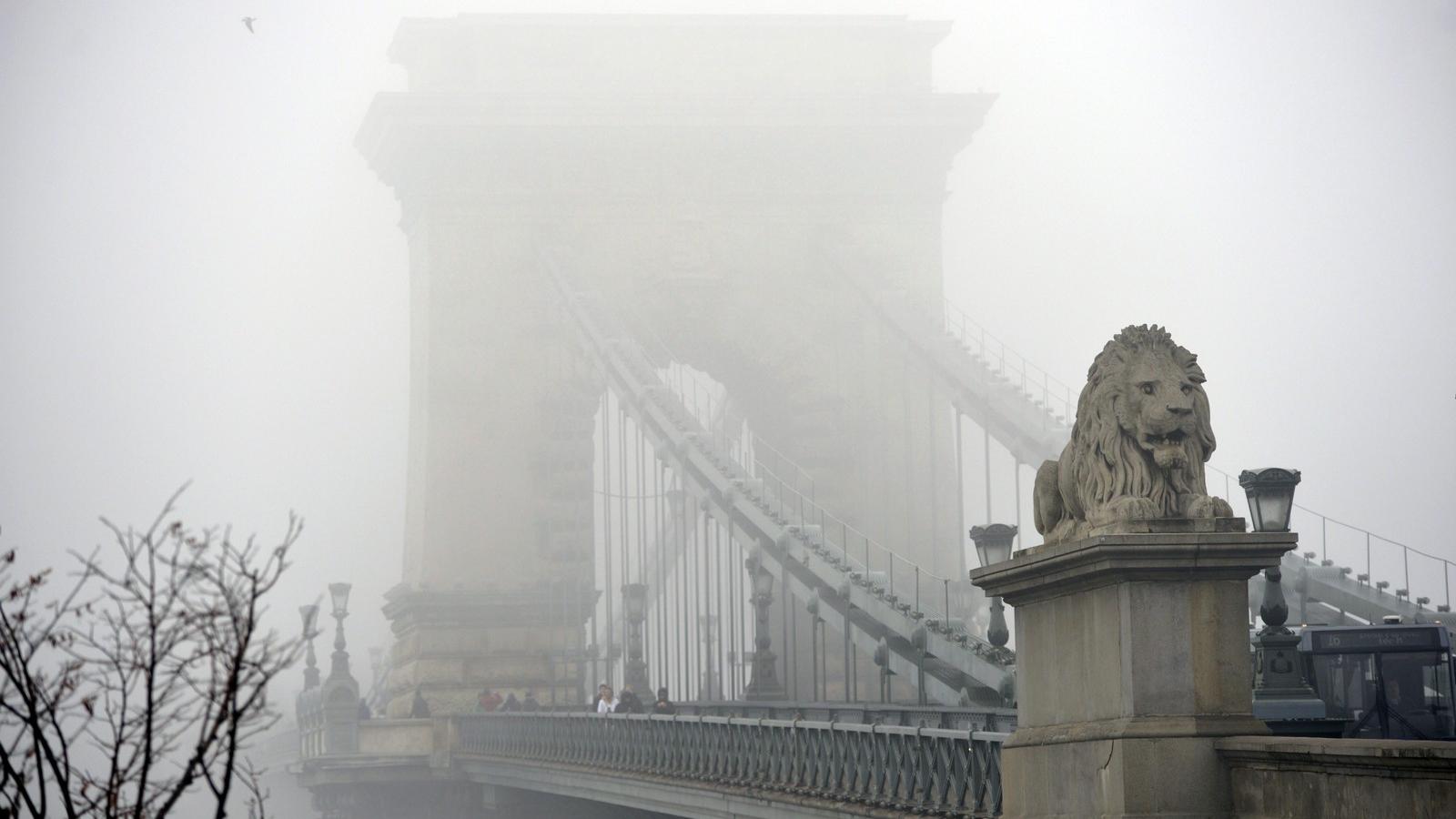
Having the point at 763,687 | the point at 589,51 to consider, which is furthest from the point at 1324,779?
the point at 589,51

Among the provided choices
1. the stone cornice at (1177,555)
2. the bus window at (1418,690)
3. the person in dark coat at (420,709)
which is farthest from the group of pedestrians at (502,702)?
the stone cornice at (1177,555)

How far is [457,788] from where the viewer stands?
160ft

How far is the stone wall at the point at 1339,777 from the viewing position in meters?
8.97

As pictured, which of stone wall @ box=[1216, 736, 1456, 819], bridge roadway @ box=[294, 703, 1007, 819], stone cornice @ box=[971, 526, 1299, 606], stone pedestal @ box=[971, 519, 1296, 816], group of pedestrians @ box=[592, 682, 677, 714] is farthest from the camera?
group of pedestrians @ box=[592, 682, 677, 714]

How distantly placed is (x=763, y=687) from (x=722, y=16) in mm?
32179

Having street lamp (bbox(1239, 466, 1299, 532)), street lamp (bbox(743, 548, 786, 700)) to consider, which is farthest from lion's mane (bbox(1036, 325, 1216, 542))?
street lamp (bbox(743, 548, 786, 700))

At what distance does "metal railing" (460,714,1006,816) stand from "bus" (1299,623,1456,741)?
572 centimetres

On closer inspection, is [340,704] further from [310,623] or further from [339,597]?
[310,623]

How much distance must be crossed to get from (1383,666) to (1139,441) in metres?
14.9

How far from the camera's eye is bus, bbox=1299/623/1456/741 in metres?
24.5

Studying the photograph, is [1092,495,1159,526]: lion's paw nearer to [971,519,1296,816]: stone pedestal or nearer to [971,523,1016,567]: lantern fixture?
[971,519,1296,816]: stone pedestal

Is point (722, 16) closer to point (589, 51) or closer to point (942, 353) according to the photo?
point (589, 51)

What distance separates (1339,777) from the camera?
381 inches

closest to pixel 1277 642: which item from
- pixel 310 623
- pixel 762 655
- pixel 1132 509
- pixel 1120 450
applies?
pixel 1120 450
